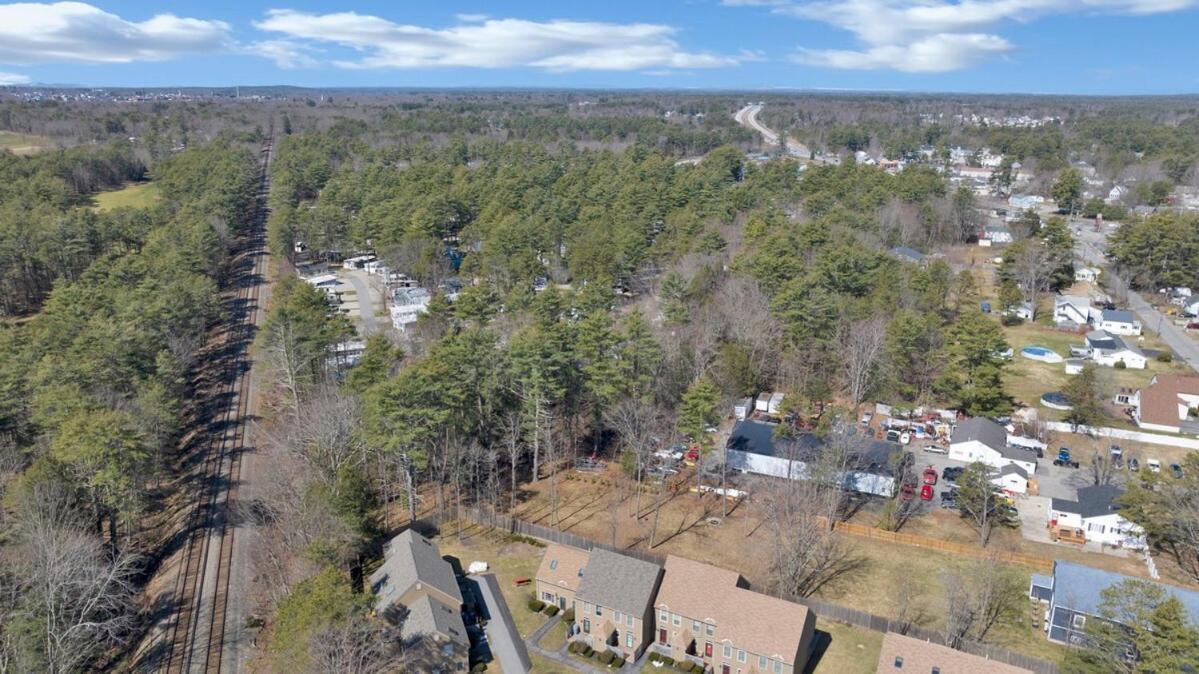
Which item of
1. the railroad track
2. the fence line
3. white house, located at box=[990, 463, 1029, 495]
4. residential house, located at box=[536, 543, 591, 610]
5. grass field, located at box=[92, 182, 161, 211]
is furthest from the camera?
grass field, located at box=[92, 182, 161, 211]

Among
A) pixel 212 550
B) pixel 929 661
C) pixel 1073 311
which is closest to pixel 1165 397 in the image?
pixel 1073 311

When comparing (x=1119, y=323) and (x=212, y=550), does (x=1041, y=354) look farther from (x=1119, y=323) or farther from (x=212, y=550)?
(x=212, y=550)

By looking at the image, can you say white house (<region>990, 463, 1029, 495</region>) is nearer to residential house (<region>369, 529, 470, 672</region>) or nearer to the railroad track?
residential house (<region>369, 529, 470, 672</region>)

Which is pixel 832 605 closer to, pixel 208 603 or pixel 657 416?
pixel 657 416

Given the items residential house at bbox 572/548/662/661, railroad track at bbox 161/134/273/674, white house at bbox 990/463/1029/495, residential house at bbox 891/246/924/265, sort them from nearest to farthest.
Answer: residential house at bbox 572/548/662/661
railroad track at bbox 161/134/273/674
white house at bbox 990/463/1029/495
residential house at bbox 891/246/924/265

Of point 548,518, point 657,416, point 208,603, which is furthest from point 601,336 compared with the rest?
point 208,603

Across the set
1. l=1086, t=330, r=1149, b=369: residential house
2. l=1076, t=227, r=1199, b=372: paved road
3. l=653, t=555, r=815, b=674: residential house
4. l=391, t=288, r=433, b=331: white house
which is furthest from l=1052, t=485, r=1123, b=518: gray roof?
l=391, t=288, r=433, b=331: white house

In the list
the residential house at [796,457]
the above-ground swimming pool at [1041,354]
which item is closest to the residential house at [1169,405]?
the above-ground swimming pool at [1041,354]
